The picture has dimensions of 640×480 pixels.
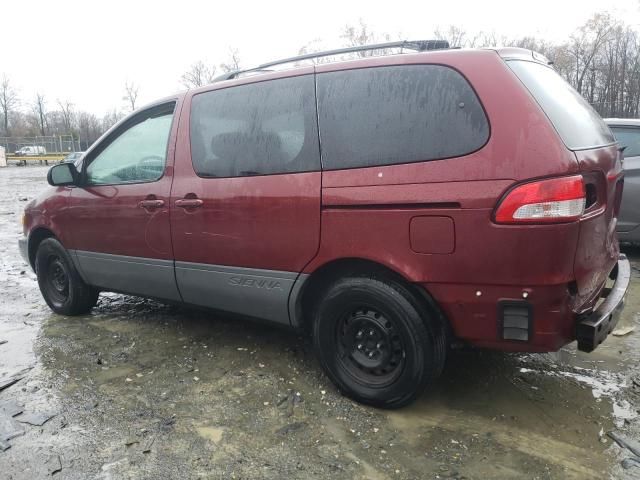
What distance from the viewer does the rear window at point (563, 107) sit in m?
2.38

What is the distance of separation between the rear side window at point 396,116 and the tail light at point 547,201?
12.1 inches

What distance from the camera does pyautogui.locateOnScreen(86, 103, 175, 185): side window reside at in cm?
365

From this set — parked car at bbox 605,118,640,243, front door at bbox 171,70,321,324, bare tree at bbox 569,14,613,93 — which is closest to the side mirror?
front door at bbox 171,70,321,324

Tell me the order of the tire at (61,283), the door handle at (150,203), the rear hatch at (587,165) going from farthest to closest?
the tire at (61,283), the door handle at (150,203), the rear hatch at (587,165)

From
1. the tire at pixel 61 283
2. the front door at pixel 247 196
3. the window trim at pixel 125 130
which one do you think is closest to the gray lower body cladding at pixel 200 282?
the front door at pixel 247 196

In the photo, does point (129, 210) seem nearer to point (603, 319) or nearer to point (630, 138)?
point (603, 319)

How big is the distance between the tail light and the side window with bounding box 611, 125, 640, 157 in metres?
4.21

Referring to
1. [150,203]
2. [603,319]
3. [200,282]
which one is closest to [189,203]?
[150,203]

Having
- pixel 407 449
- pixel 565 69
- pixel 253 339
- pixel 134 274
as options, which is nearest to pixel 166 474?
pixel 407 449

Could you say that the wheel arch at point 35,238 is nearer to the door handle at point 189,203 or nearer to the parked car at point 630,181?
the door handle at point 189,203

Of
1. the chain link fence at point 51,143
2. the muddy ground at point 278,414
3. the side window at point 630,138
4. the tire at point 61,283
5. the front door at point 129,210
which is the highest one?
the chain link fence at point 51,143

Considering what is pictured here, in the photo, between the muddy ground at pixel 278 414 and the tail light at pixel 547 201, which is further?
Result: the muddy ground at pixel 278 414

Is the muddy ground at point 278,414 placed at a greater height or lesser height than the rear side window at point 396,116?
lesser

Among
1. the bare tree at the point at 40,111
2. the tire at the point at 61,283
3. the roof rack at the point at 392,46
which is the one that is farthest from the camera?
the bare tree at the point at 40,111
